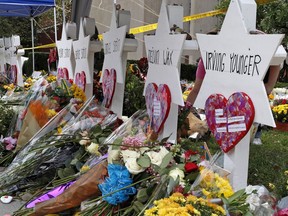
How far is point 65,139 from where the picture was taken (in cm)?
336

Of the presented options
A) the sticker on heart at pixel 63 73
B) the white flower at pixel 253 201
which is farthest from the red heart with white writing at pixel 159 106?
the sticker on heart at pixel 63 73

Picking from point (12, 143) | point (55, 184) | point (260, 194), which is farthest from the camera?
point (12, 143)

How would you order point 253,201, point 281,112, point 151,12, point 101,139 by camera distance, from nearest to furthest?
point 253,201 → point 101,139 → point 281,112 → point 151,12

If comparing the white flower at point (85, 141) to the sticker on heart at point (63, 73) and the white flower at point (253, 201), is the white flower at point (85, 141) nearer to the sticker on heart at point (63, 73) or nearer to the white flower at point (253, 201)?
the white flower at point (253, 201)

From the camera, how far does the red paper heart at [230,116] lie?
2.37m

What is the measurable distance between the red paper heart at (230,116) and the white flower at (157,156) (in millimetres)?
378

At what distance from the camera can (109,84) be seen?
15.0 feet

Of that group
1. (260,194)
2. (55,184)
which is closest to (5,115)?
(55,184)

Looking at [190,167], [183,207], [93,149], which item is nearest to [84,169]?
[93,149]

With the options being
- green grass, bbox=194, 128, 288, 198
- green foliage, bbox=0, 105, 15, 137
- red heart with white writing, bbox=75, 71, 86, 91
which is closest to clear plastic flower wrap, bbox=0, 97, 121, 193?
green grass, bbox=194, 128, 288, 198

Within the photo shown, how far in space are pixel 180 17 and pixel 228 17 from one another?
1020 millimetres

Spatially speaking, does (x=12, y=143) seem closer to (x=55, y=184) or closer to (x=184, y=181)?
(x=55, y=184)

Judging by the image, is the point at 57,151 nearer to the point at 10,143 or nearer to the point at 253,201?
the point at 10,143

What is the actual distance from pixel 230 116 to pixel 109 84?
7.45 feet
